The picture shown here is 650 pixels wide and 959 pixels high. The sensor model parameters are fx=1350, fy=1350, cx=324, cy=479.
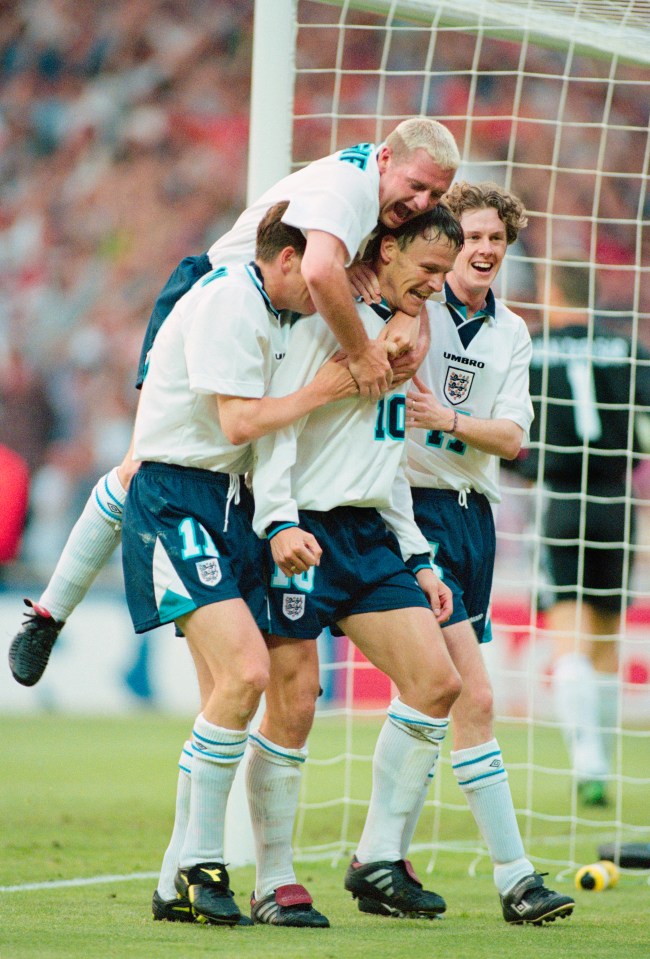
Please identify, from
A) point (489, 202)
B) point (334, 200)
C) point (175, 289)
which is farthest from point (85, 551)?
point (489, 202)

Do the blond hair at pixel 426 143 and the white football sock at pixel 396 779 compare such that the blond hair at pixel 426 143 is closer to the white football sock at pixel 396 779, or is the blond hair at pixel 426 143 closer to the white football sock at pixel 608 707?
the white football sock at pixel 396 779

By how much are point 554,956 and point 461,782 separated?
80cm

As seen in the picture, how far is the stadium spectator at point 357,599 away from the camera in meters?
3.41

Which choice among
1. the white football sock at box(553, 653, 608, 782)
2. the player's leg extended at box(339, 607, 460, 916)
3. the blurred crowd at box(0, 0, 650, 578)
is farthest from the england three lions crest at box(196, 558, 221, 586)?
the blurred crowd at box(0, 0, 650, 578)

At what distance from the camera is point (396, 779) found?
3576mm

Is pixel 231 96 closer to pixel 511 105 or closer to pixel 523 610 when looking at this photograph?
pixel 511 105

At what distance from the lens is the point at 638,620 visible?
9.45m

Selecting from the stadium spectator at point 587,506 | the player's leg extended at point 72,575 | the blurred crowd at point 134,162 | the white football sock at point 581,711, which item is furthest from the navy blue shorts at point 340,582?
the blurred crowd at point 134,162

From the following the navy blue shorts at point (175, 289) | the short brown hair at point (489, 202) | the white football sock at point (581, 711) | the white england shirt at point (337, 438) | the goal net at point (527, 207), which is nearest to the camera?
the white england shirt at point (337, 438)

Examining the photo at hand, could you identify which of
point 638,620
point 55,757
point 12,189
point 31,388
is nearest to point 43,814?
point 55,757

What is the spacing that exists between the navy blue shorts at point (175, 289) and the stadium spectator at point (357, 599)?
437 mm

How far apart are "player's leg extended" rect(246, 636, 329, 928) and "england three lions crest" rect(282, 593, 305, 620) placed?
8cm

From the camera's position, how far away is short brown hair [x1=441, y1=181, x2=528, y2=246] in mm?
3818

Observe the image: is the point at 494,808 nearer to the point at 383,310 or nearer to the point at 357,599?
the point at 357,599
